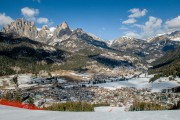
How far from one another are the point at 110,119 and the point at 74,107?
124 metres

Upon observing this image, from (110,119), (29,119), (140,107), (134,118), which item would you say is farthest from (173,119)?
(140,107)

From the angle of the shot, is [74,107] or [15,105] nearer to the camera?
[15,105]

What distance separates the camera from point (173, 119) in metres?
24.6

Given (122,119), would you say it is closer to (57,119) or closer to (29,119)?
(57,119)

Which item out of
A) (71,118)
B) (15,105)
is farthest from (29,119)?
(15,105)

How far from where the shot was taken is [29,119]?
84.6 ft

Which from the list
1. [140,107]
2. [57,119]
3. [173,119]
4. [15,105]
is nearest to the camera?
[173,119]

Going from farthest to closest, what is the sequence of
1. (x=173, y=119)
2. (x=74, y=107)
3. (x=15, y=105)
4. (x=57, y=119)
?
(x=74, y=107), (x=15, y=105), (x=57, y=119), (x=173, y=119)

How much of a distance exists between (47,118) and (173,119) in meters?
10.9

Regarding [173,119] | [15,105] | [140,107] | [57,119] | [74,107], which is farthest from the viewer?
[140,107]

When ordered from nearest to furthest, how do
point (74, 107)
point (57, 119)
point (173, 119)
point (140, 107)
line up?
point (173, 119) < point (57, 119) < point (74, 107) < point (140, 107)

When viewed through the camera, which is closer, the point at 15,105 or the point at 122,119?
the point at 122,119

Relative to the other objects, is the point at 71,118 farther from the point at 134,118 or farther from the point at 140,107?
the point at 140,107

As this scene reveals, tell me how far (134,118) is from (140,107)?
5973 inches
